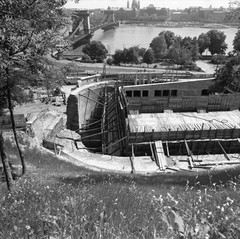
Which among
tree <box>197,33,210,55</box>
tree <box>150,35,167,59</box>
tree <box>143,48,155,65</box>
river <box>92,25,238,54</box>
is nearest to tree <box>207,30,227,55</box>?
tree <box>197,33,210,55</box>

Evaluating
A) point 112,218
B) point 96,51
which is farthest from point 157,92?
point 96,51

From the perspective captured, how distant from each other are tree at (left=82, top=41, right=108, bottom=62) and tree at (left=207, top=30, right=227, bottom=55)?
26750mm

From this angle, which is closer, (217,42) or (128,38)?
(217,42)

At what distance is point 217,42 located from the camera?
59344 mm

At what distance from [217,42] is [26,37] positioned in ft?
207

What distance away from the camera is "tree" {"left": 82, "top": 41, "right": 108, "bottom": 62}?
53.7 meters

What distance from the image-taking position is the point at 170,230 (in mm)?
2256

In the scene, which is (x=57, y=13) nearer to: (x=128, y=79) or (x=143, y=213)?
(x=143, y=213)

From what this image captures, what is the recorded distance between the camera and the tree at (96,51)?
176 feet

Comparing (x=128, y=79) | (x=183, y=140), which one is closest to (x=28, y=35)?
(x=183, y=140)

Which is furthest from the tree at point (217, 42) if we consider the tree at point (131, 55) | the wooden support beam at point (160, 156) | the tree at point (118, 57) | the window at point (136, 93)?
the wooden support beam at point (160, 156)

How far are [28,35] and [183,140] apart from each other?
1218 centimetres

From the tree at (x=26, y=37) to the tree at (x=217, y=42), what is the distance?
201 ft

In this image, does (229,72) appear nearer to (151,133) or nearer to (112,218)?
(112,218)
